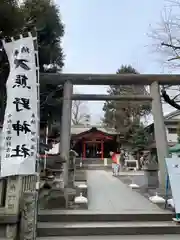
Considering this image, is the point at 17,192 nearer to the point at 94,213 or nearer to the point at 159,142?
the point at 94,213

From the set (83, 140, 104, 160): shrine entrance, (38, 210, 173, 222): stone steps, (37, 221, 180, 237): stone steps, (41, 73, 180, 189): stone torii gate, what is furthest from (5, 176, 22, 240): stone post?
(83, 140, 104, 160): shrine entrance

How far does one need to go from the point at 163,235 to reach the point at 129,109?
24757 mm

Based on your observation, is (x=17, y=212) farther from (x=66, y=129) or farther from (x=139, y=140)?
(x=139, y=140)

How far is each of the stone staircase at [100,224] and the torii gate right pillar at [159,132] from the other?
2.00 metres

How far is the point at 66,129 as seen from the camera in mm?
7762

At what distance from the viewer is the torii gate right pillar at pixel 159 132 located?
7.41 meters

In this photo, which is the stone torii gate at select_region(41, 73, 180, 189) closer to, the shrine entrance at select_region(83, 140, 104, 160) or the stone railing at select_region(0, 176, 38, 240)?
the stone railing at select_region(0, 176, 38, 240)

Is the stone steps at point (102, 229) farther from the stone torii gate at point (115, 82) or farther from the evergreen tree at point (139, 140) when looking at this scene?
the evergreen tree at point (139, 140)

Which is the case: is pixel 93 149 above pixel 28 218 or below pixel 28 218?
above

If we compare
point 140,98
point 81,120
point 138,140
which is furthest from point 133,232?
point 81,120

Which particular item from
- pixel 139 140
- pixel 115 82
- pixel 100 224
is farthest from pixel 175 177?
pixel 139 140

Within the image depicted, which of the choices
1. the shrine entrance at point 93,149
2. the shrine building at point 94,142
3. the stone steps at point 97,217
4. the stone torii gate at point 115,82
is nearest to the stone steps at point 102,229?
the stone steps at point 97,217

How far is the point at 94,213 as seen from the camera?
5.54m

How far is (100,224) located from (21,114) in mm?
3037
